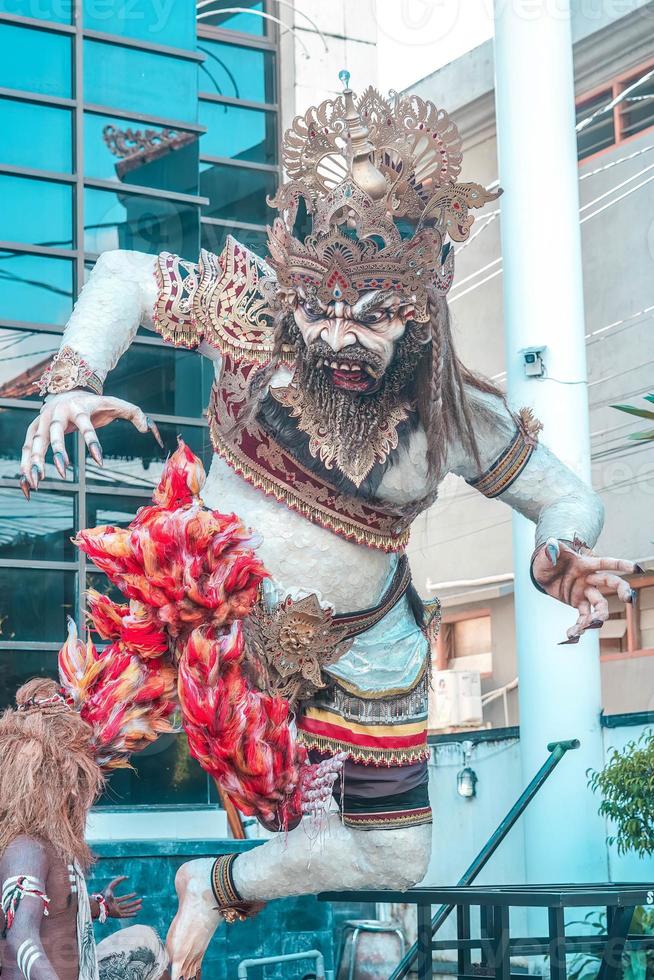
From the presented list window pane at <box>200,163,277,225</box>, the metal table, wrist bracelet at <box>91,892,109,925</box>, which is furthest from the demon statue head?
window pane at <box>200,163,277,225</box>

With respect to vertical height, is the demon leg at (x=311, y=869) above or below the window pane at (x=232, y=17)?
below

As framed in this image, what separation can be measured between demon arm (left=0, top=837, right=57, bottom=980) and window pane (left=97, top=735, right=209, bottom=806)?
8.64ft

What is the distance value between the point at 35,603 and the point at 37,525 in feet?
0.94

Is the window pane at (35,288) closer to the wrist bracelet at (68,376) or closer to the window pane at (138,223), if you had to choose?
the window pane at (138,223)

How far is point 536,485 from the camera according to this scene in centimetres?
302

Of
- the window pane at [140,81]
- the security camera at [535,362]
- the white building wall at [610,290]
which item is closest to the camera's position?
the window pane at [140,81]

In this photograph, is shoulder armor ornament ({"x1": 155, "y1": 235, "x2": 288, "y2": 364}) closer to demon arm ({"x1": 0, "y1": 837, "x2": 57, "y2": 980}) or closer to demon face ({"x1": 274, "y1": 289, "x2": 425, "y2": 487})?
demon face ({"x1": 274, "y1": 289, "x2": 425, "y2": 487})

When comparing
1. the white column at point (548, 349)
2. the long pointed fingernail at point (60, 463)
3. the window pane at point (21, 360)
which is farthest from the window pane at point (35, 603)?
the long pointed fingernail at point (60, 463)

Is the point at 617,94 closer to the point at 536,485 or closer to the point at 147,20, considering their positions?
the point at 147,20

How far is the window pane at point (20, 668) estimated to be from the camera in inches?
196

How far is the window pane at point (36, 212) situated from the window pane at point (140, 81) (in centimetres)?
41

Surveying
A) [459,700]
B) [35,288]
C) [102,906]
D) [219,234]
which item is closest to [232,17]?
[219,234]

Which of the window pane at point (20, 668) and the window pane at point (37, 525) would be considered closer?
the window pane at point (20, 668)

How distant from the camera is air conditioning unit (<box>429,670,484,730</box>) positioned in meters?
11.1
